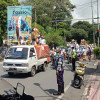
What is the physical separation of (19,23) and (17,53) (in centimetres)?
1123

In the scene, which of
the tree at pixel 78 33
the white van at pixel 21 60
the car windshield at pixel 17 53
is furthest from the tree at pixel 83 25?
the car windshield at pixel 17 53

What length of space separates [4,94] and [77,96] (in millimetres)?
4472

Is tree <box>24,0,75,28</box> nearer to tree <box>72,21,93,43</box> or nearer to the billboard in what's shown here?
tree <box>72,21,93,43</box>

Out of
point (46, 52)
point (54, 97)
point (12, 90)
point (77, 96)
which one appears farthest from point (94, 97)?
point (46, 52)

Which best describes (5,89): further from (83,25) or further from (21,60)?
(83,25)

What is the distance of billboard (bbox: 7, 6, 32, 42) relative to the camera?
73.8 feet

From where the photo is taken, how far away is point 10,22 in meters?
23.3

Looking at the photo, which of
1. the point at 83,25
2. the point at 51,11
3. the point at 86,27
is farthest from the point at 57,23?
the point at 86,27

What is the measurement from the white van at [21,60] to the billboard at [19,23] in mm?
9743

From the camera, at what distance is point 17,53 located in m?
12.2

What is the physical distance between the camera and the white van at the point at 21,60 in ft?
38.3

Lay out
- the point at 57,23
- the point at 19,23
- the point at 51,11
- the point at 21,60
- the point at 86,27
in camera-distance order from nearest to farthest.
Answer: the point at 21,60 → the point at 19,23 → the point at 51,11 → the point at 57,23 → the point at 86,27

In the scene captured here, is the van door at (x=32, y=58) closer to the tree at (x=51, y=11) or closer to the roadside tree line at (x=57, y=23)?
the roadside tree line at (x=57, y=23)

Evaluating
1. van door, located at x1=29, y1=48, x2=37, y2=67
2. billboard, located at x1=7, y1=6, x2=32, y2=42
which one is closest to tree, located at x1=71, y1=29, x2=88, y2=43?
billboard, located at x1=7, y1=6, x2=32, y2=42
